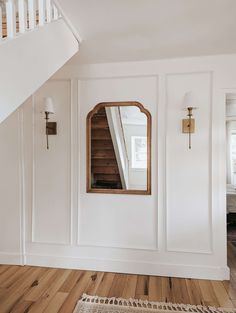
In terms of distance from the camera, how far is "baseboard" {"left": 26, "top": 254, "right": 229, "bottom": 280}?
7.72ft

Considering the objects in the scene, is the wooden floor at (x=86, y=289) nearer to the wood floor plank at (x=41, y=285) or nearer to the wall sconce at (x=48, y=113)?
the wood floor plank at (x=41, y=285)

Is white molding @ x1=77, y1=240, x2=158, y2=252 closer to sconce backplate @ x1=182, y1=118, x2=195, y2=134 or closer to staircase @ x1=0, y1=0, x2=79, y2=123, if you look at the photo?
sconce backplate @ x1=182, y1=118, x2=195, y2=134

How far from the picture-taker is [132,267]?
8.11 ft

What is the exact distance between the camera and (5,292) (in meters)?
2.15

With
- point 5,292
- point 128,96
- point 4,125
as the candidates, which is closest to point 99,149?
point 128,96

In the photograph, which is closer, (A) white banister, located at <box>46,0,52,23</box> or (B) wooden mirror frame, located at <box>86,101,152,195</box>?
(A) white banister, located at <box>46,0,52,23</box>

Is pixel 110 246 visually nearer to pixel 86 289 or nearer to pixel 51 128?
pixel 86 289

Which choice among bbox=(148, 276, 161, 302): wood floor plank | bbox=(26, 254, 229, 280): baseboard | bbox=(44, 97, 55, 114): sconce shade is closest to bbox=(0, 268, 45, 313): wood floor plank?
bbox=(26, 254, 229, 280): baseboard

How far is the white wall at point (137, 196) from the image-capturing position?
2379 millimetres

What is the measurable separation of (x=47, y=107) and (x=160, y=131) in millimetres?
1239

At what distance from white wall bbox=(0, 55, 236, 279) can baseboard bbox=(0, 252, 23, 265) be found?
0.05 meters

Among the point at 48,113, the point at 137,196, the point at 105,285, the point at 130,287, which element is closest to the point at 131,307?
the point at 130,287

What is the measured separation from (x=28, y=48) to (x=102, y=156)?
1447 millimetres

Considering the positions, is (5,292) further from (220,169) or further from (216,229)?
(220,169)
